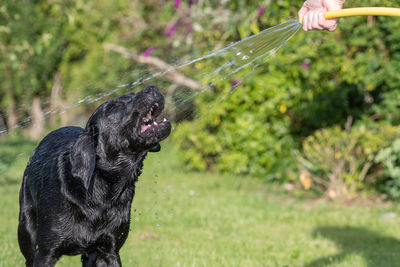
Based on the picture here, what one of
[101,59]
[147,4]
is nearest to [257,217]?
[147,4]

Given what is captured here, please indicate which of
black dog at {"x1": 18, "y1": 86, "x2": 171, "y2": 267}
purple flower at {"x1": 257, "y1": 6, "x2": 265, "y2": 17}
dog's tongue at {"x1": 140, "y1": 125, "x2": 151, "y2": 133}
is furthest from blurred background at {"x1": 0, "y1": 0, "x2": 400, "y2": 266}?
dog's tongue at {"x1": 140, "y1": 125, "x2": 151, "y2": 133}

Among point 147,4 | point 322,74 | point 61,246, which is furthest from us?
point 147,4

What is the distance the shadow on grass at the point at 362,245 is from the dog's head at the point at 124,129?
7.45 feet

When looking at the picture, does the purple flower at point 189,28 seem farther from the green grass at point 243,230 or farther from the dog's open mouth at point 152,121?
the dog's open mouth at point 152,121

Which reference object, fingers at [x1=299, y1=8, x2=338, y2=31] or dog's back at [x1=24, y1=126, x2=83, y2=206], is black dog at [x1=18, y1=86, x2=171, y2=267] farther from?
fingers at [x1=299, y1=8, x2=338, y2=31]

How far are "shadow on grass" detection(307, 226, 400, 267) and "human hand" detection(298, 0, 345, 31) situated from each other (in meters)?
2.24

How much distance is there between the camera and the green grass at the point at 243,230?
16.1 ft

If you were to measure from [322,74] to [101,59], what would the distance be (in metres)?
9.57

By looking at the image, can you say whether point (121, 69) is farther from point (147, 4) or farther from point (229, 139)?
point (229, 139)

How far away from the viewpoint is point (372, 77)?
7539 mm

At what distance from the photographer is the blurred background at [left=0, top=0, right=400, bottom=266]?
5.41m

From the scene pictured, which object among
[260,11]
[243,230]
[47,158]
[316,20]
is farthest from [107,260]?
[260,11]

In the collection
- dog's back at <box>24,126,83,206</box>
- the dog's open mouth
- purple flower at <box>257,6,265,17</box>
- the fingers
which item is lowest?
purple flower at <box>257,6,265,17</box>

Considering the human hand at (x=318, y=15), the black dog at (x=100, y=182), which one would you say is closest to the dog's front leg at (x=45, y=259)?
the black dog at (x=100, y=182)
